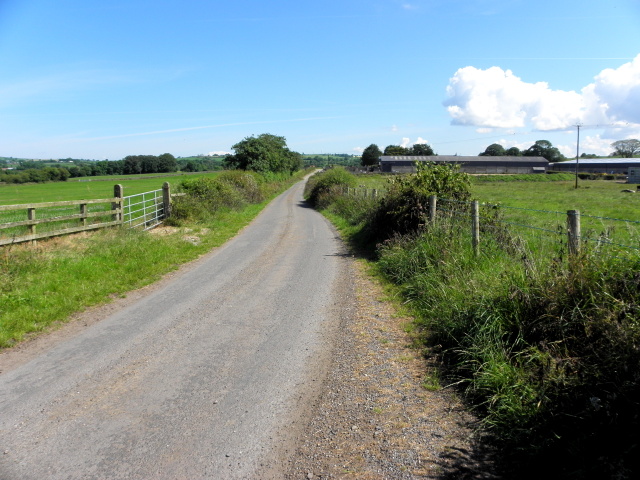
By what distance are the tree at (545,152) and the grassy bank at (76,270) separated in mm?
150486

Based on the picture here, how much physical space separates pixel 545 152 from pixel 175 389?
16071 cm

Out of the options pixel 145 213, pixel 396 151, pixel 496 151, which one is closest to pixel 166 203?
pixel 145 213

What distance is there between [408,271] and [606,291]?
4927 millimetres

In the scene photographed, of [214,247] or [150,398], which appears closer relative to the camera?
[150,398]

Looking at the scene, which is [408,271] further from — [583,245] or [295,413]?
[295,413]

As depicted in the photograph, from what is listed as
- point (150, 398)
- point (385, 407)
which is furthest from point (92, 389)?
point (385, 407)


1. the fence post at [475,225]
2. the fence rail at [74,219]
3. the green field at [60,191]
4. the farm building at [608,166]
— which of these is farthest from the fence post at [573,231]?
the farm building at [608,166]

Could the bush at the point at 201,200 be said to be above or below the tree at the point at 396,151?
below

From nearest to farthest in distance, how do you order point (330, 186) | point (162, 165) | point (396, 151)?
point (330, 186) → point (162, 165) → point (396, 151)

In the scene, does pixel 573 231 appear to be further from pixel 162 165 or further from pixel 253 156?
pixel 162 165

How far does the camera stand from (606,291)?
14.6ft

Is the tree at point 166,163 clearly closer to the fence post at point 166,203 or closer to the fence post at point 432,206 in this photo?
the fence post at point 166,203

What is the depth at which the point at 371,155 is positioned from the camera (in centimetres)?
13850

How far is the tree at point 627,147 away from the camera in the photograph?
132125 millimetres
